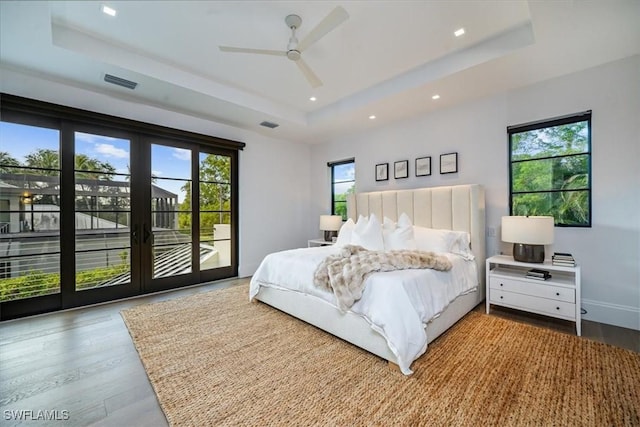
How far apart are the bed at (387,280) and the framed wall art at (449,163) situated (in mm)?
336

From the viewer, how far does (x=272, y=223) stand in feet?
17.8

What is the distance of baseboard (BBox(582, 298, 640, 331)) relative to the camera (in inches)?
105

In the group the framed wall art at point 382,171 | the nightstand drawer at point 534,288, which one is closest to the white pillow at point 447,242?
the nightstand drawer at point 534,288

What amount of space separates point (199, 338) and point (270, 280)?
961mm

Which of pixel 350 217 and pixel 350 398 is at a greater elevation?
pixel 350 217

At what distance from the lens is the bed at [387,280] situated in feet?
7.02

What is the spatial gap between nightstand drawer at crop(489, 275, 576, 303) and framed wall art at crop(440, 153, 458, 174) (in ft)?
5.26

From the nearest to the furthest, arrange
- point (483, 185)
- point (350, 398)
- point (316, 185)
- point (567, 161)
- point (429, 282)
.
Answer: point (350, 398), point (429, 282), point (567, 161), point (483, 185), point (316, 185)

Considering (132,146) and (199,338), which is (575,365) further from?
(132,146)

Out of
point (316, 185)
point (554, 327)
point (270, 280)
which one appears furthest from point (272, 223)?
point (554, 327)

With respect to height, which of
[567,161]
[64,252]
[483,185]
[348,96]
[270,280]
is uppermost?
[348,96]

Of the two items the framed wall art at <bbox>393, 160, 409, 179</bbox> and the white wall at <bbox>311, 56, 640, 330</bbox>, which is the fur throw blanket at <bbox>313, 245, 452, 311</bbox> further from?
the framed wall art at <bbox>393, 160, 409, 179</bbox>

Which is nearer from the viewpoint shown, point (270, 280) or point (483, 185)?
point (270, 280)

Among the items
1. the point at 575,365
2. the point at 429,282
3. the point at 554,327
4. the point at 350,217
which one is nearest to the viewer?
the point at 575,365
